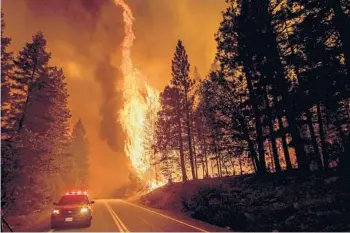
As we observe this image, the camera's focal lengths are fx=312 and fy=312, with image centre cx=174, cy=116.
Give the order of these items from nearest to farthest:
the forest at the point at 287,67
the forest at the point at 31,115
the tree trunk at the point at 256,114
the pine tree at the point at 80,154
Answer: the forest at the point at 287,67, the tree trunk at the point at 256,114, the forest at the point at 31,115, the pine tree at the point at 80,154

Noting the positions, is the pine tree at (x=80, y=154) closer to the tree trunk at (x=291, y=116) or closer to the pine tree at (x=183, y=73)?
the pine tree at (x=183, y=73)

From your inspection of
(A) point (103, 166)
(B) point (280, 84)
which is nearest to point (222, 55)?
(B) point (280, 84)

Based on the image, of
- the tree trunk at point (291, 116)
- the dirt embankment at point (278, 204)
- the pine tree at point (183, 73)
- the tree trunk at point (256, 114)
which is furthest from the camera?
the pine tree at point (183, 73)

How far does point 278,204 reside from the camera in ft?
57.9

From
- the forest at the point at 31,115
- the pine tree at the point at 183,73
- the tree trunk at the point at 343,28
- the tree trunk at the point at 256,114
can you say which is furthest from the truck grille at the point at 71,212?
the pine tree at the point at 183,73

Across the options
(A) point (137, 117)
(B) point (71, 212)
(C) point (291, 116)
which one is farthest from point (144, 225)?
(A) point (137, 117)

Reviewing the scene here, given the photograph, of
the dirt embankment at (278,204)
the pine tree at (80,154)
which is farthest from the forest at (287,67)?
the pine tree at (80,154)

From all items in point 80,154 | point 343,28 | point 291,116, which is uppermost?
point 80,154

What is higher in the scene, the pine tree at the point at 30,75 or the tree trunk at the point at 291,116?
the pine tree at the point at 30,75

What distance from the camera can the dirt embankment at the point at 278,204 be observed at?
13641 mm

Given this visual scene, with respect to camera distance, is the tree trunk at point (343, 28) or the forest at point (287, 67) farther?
the forest at point (287, 67)

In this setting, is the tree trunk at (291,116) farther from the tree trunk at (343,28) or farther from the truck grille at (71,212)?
the truck grille at (71,212)

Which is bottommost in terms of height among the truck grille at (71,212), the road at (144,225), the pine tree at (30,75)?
the road at (144,225)

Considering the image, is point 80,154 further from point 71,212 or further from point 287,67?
point 71,212
